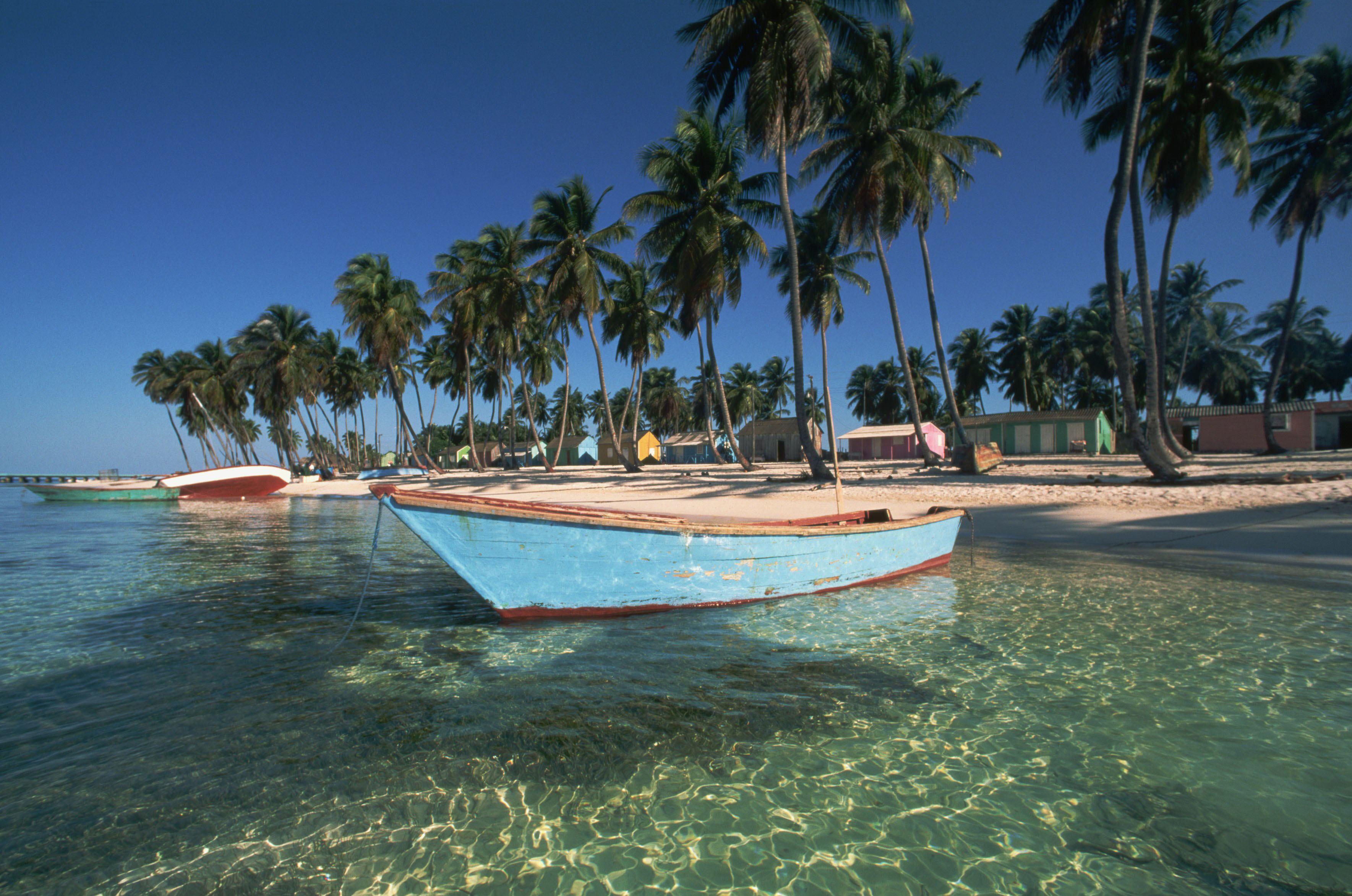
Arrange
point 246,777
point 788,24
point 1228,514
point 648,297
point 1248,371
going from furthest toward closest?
1. point 1248,371
2. point 648,297
3. point 788,24
4. point 1228,514
5. point 246,777

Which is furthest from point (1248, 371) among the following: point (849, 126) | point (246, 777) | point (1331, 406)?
point (246, 777)

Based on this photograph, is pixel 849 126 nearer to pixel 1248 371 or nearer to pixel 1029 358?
pixel 1029 358

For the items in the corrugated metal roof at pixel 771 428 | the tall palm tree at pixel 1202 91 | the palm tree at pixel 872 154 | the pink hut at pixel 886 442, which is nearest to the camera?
the tall palm tree at pixel 1202 91

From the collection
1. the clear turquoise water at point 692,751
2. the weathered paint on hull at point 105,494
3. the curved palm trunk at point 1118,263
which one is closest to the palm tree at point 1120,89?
the curved palm trunk at point 1118,263

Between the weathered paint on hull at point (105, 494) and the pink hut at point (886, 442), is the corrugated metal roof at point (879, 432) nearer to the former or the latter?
the pink hut at point (886, 442)

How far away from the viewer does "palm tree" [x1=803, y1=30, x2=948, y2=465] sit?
63.8ft

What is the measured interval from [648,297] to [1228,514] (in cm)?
2465

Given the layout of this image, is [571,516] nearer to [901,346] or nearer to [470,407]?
[901,346]

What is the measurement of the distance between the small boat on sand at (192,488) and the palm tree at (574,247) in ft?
57.5

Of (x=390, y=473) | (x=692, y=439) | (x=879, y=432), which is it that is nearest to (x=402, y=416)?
(x=390, y=473)

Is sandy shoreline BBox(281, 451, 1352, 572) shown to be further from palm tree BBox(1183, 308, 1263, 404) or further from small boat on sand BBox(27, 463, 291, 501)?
palm tree BBox(1183, 308, 1263, 404)

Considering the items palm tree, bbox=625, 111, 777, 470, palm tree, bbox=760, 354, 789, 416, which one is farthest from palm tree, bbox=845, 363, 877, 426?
palm tree, bbox=625, 111, 777, 470

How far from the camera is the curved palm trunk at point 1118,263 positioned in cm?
1474

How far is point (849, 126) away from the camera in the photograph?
20.6m
